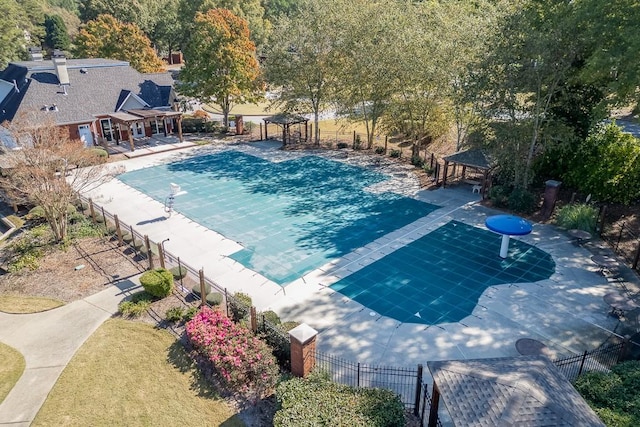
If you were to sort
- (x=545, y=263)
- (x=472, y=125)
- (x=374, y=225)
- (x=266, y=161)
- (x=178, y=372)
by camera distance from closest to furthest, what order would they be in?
(x=178, y=372)
(x=545, y=263)
(x=374, y=225)
(x=472, y=125)
(x=266, y=161)

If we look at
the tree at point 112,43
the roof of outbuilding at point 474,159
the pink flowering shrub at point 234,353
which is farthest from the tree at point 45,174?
the tree at point 112,43

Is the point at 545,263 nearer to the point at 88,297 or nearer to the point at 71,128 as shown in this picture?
the point at 88,297

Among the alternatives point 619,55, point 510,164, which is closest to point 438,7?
point 510,164

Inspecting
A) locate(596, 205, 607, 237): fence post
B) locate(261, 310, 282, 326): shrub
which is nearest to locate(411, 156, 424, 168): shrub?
locate(596, 205, 607, 237): fence post

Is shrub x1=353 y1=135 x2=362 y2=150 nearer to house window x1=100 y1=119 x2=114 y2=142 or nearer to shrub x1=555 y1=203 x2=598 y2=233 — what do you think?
shrub x1=555 y1=203 x2=598 y2=233

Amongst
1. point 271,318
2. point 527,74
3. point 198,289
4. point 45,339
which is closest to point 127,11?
point 527,74
